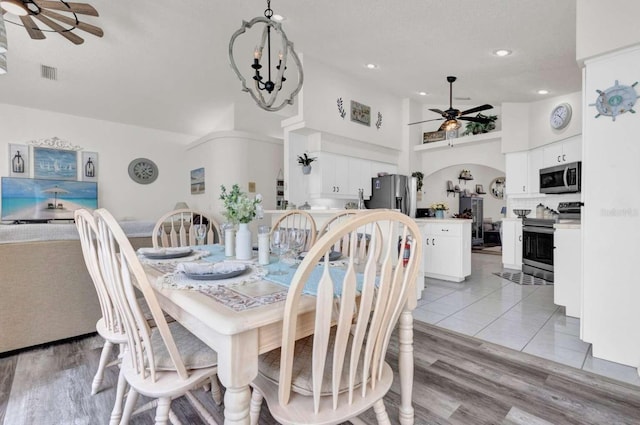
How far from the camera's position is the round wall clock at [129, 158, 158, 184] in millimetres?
6340

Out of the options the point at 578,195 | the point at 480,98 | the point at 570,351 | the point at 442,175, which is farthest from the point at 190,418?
the point at 442,175

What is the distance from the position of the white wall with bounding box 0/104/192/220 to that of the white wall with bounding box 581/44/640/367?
6.93 meters

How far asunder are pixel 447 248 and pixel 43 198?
267 inches

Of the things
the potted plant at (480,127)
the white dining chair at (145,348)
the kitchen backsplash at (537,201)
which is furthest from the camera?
the potted plant at (480,127)

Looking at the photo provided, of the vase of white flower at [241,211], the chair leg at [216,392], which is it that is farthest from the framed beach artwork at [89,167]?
the chair leg at [216,392]

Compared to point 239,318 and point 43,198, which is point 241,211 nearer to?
point 239,318

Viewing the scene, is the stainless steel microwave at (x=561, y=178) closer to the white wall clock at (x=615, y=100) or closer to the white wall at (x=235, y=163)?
the white wall clock at (x=615, y=100)

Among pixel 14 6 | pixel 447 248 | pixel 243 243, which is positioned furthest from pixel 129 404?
pixel 447 248

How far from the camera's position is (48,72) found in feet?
15.2

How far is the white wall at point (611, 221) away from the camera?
6.51 ft

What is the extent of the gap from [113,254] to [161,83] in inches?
206

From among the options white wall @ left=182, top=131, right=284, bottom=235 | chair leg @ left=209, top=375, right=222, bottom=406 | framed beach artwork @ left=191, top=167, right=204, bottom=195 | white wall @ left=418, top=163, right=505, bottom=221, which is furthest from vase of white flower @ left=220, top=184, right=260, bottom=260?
white wall @ left=418, top=163, right=505, bottom=221

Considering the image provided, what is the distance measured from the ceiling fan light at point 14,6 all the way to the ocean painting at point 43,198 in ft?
13.1

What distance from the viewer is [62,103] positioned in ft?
17.6
